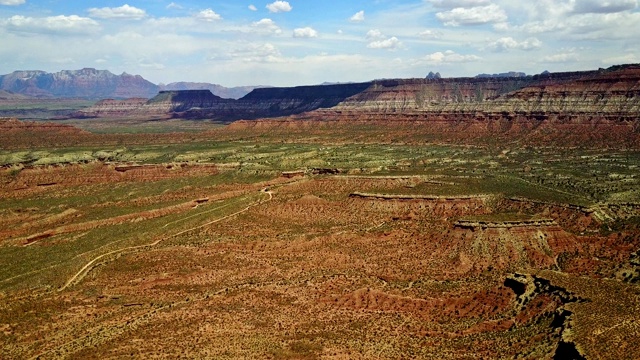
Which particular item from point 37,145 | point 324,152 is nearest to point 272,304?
point 324,152

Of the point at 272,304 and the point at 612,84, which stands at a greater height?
the point at 612,84

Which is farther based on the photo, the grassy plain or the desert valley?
the grassy plain

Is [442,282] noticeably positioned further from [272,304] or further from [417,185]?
[417,185]

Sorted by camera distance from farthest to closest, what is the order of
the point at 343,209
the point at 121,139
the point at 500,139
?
the point at 121,139 → the point at 500,139 → the point at 343,209

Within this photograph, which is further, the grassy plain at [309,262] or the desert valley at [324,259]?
the grassy plain at [309,262]

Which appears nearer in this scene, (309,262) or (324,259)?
(309,262)

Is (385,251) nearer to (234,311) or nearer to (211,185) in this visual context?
(234,311)

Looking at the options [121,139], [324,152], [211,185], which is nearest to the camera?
[211,185]

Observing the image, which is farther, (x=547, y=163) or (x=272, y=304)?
(x=547, y=163)
